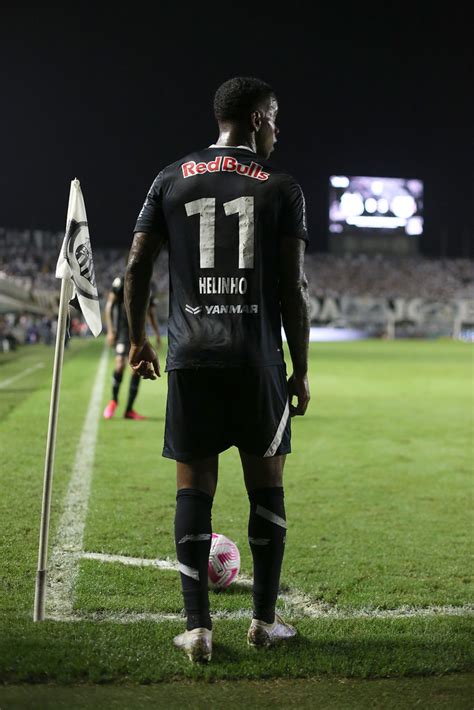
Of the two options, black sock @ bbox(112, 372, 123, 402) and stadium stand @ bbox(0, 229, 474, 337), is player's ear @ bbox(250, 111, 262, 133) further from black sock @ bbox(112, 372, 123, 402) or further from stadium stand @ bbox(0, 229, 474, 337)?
stadium stand @ bbox(0, 229, 474, 337)

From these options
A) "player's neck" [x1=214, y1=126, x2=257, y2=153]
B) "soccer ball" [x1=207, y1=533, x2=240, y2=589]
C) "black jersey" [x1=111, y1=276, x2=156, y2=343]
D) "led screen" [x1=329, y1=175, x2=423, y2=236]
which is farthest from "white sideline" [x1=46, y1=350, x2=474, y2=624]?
"led screen" [x1=329, y1=175, x2=423, y2=236]

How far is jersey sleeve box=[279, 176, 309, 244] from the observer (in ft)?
10.6

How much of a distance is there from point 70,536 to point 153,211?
2664 millimetres

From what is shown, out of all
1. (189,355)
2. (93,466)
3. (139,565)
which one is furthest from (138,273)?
(93,466)

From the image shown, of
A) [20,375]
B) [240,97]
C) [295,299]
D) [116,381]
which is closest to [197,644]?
[295,299]

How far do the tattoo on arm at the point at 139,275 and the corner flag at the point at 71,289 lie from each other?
0.37 m

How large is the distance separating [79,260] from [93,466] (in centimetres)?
438

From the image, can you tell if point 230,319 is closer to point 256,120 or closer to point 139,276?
point 139,276

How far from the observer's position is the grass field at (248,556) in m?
3.14

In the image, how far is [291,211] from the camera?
3232 millimetres

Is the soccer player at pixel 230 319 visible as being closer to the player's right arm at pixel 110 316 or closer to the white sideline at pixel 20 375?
the player's right arm at pixel 110 316

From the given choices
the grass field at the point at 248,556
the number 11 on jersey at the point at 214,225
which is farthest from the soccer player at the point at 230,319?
the grass field at the point at 248,556

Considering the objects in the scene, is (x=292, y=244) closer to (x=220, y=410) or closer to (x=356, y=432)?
(x=220, y=410)

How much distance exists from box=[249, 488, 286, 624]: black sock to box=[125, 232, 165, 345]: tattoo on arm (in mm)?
892
